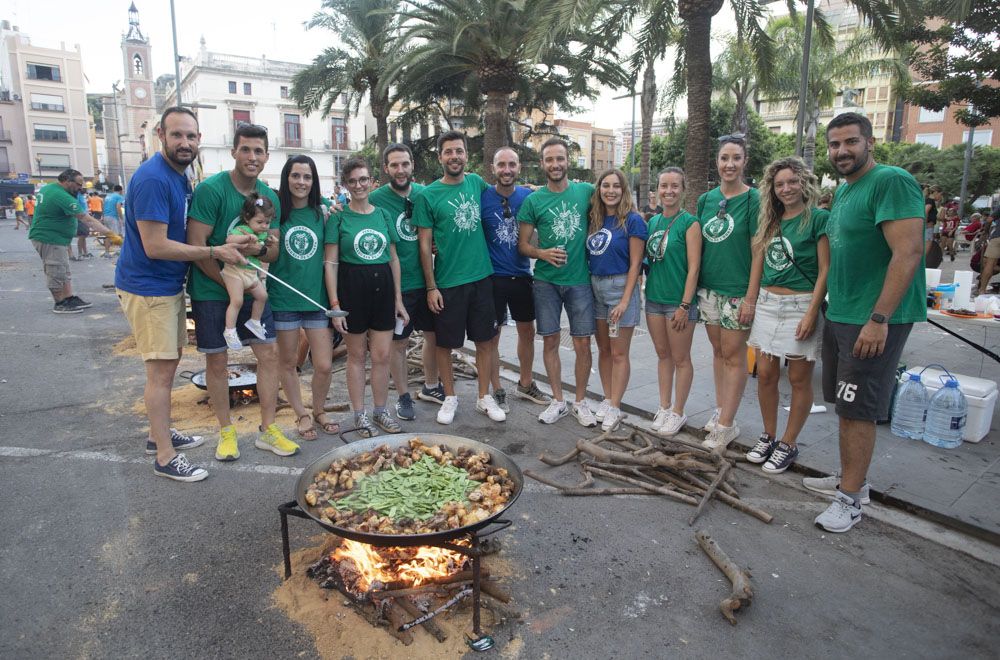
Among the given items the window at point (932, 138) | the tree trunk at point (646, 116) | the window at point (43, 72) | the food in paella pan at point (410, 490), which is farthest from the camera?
the window at point (43, 72)

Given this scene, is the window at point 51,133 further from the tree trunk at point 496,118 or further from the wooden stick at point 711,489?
the wooden stick at point 711,489

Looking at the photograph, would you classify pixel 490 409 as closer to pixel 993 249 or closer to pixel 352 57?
pixel 993 249

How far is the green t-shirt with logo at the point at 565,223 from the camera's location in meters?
4.96

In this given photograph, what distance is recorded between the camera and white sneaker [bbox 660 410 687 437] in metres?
4.99

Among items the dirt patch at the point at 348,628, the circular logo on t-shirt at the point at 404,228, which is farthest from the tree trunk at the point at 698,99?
the dirt patch at the point at 348,628

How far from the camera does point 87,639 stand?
104 inches

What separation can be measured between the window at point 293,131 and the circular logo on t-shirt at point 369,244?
193 ft

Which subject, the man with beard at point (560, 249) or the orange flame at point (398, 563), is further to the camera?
the man with beard at point (560, 249)

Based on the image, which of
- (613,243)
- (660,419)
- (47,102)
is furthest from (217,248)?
(47,102)

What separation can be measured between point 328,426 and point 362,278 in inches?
50.9

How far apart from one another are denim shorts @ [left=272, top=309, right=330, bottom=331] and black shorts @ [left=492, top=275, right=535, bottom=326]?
4.77 feet

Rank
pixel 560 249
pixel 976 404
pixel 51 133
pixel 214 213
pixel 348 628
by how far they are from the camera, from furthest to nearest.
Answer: pixel 51 133 → pixel 560 249 → pixel 976 404 → pixel 214 213 → pixel 348 628

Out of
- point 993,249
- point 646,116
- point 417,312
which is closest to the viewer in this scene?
point 417,312

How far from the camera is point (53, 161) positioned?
195 feet
